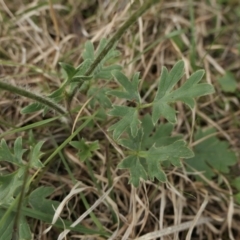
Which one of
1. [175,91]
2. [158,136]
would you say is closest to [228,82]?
[158,136]

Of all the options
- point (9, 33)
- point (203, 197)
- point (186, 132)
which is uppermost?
point (9, 33)

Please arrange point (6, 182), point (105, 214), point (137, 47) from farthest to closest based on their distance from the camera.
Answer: point (137, 47) < point (105, 214) < point (6, 182)

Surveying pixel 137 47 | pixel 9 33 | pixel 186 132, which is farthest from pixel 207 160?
pixel 9 33

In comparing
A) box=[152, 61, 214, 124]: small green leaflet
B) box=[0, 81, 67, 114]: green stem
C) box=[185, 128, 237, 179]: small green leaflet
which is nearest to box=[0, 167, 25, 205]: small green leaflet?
box=[0, 81, 67, 114]: green stem

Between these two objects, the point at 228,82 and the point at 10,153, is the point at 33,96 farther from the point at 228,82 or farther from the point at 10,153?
the point at 228,82

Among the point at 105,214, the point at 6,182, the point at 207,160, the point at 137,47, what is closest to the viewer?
the point at 6,182

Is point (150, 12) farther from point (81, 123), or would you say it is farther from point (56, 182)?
point (56, 182)

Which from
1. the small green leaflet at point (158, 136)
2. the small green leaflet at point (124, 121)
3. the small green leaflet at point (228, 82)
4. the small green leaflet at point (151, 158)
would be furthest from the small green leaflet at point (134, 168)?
the small green leaflet at point (228, 82)
